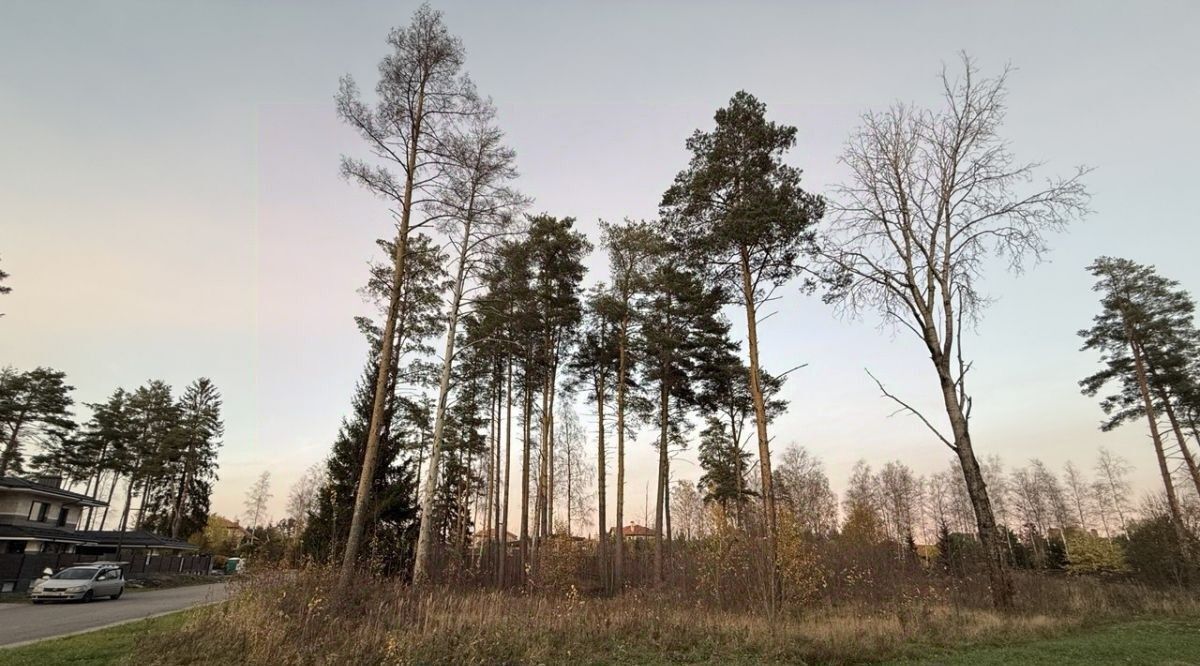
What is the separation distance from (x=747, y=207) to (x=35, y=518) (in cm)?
4380

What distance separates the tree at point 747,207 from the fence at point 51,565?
29949mm

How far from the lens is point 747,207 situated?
12164 millimetres

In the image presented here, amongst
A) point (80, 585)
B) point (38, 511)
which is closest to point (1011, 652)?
point (80, 585)

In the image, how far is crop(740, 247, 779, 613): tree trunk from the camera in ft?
34.4

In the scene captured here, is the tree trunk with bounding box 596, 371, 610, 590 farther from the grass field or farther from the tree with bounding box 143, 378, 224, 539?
the tree with bounding box 143, 378, 224, 539

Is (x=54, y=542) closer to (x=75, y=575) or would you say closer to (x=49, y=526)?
(x=49, y=526)

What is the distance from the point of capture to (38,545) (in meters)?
28.3

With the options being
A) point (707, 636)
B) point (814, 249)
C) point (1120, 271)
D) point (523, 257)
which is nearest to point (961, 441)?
point (814, 249)

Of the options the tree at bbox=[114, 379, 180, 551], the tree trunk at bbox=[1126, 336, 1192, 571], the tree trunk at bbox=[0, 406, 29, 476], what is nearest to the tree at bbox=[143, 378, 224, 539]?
the tree at bbox=[114, 379, 180, 551]

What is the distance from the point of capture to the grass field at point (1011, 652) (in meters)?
7.49

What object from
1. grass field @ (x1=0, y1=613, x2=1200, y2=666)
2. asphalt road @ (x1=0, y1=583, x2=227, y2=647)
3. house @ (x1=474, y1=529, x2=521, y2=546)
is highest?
house @ (x1=474, y1=529, x2=521, y2=546)

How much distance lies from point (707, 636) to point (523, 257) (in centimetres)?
1354

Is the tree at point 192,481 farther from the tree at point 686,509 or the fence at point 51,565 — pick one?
the tree at point 686,509

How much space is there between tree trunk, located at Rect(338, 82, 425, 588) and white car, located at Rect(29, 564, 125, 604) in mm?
15193
